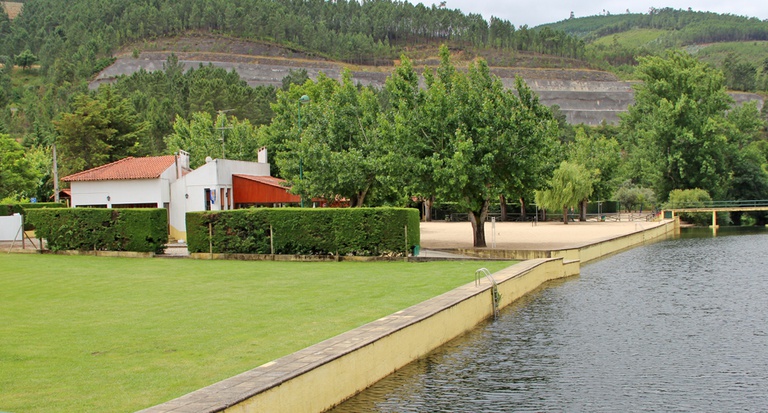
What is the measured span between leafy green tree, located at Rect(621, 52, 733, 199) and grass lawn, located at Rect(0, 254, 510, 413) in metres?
61.6

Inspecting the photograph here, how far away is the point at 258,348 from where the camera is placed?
40.9ft

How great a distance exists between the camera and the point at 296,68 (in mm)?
185750

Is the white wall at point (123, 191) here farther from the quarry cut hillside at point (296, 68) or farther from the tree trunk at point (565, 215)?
the quarry cut hillside at point (296, 68)

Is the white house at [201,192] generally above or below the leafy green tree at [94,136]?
below

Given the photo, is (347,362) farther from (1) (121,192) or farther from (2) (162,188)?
(1) (121,192)

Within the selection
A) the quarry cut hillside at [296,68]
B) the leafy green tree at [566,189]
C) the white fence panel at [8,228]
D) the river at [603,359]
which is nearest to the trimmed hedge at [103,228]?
the white fence panel at [8,228]

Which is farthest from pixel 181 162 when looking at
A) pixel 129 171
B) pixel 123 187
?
pixel 123 187

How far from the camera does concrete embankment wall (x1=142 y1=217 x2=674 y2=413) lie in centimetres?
911

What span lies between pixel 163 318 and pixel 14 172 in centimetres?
5572

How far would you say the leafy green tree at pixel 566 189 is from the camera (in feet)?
218

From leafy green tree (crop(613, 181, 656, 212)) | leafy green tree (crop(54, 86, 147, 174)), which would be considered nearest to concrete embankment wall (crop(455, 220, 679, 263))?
leafy green tree (crop(613, 181, 656, 212))

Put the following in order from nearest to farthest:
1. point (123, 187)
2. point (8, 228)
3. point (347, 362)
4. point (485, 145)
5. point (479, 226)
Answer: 1. point (347, 362)
2. point (485, 145)
3. point (479, 226)
4. point (123, 187)
5. point (8, 228)

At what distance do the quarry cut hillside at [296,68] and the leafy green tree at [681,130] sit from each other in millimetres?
87939

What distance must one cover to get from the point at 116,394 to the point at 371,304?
8283 mm
